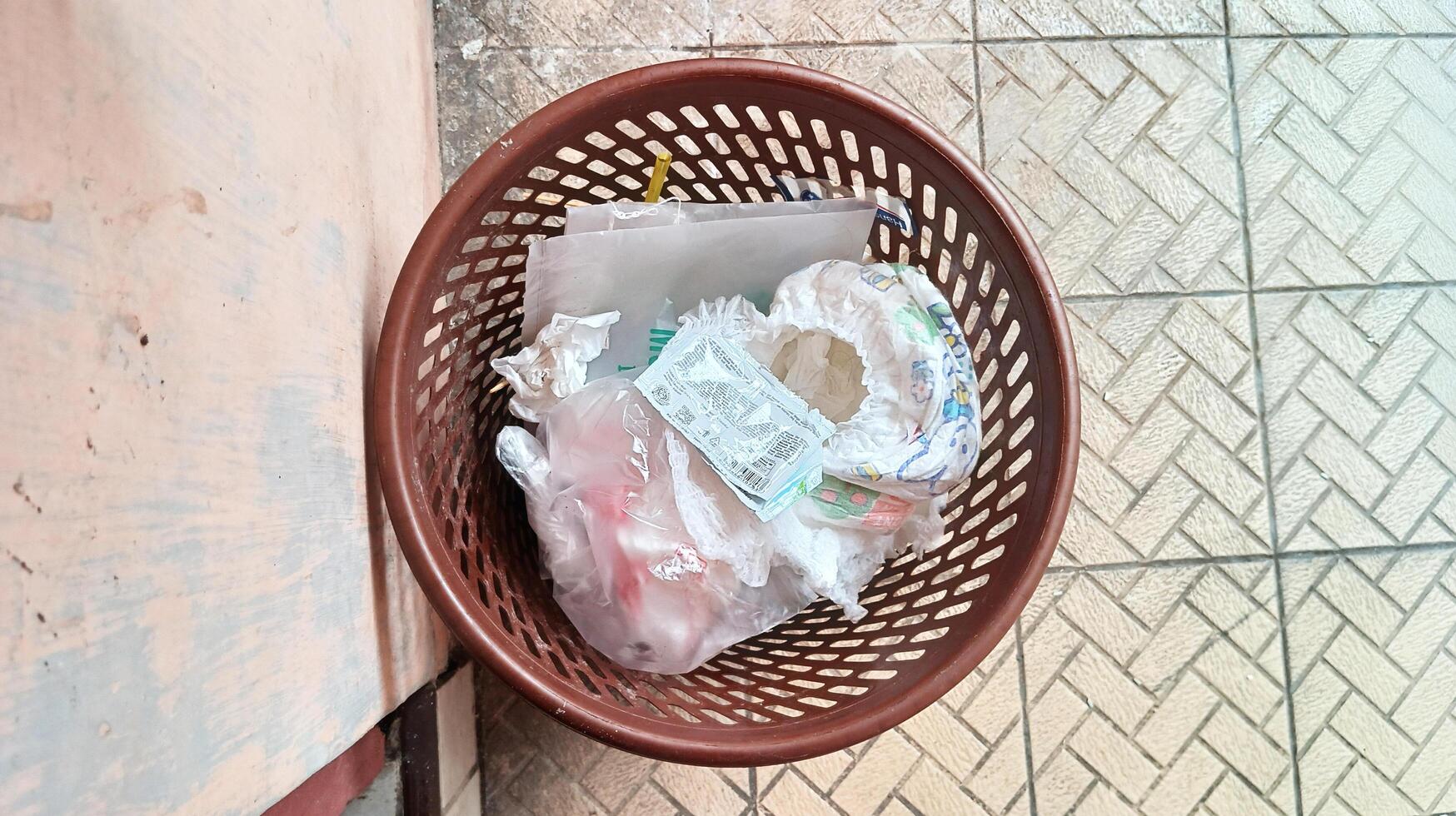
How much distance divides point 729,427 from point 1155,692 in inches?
23.8

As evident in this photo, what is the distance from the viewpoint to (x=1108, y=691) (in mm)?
958

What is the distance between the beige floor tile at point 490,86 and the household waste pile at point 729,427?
0.97 ft

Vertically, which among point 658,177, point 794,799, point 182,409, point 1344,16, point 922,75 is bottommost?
point 794,799

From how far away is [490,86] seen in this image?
3.19ft

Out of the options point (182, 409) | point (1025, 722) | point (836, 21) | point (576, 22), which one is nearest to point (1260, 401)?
point (1025, 722)

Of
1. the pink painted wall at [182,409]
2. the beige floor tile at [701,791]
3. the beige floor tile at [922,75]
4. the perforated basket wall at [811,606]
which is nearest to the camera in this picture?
the pink painted wall at [182,409]

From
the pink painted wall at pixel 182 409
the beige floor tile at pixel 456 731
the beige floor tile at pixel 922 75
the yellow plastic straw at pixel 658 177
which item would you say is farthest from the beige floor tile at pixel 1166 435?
the pink painted wall at pixel 182 409

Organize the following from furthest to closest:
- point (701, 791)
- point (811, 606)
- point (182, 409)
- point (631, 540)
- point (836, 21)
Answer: point (836, 21)
point (701, 791)
point (811, 606)
point (631, 540)
point (182, 409)

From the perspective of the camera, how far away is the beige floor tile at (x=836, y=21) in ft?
3.29

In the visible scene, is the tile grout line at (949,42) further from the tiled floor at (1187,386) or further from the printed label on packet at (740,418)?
the printed label on packet at (740,418)

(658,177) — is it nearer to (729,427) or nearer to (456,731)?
(729,427)

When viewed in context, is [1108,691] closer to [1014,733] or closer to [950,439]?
[1014,733]

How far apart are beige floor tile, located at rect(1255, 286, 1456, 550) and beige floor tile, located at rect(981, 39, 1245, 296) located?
115mm

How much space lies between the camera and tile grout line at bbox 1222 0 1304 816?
3.18 ft
